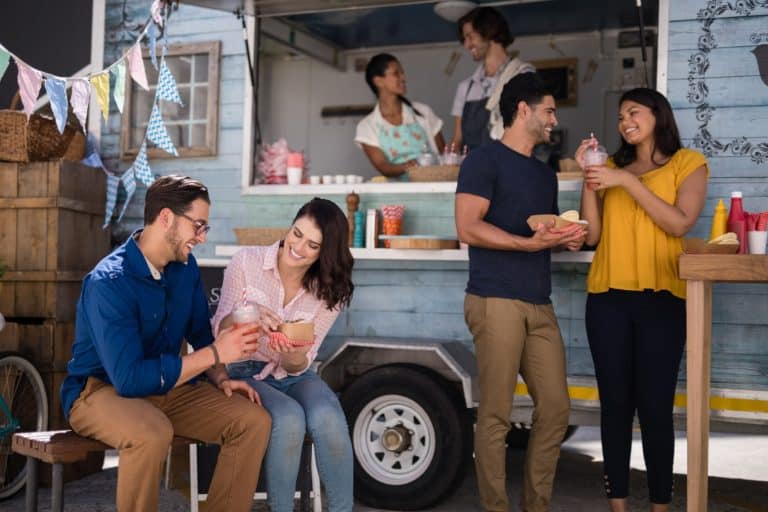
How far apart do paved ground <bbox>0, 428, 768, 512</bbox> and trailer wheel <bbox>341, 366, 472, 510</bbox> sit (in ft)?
0.41

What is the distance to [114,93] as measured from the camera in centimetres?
459

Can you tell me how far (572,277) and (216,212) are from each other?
206 cm

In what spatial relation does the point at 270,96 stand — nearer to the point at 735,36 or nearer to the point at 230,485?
the point at 735,36

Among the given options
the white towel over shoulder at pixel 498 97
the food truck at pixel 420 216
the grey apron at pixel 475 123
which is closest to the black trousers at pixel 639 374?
the food truck at pixel 420 216

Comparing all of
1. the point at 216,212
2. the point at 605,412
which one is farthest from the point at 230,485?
the point at 216,212

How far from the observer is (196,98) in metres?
5.37

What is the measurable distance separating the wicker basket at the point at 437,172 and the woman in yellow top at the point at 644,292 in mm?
1010

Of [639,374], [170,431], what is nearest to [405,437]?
[639,374]

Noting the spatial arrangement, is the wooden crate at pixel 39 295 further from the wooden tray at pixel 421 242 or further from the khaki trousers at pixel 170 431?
the khaki trousers at pixel 170 431

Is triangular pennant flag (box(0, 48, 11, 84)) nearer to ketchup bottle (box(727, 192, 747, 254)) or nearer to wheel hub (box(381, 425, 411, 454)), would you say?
wheel hub (box(381, 425, 411, 454))

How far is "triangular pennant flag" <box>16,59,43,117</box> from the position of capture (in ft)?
13.8

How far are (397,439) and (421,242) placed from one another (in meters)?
0.96

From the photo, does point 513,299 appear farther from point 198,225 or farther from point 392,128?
point 392,128

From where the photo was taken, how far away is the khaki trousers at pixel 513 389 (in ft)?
12.7
